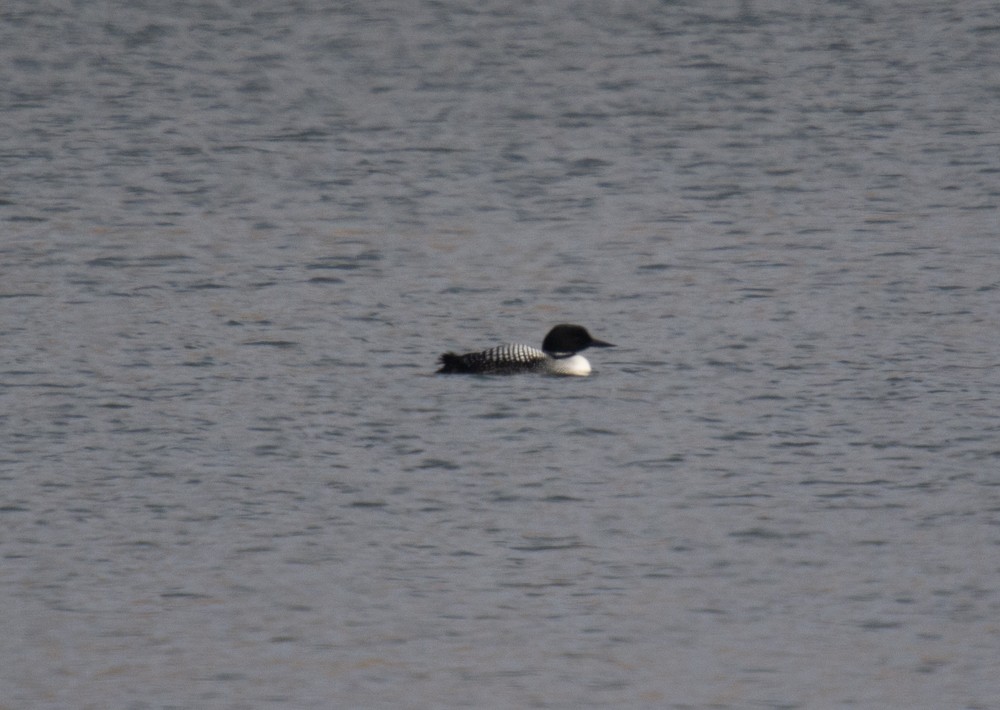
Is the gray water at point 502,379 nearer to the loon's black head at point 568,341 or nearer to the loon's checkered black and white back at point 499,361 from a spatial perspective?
the loon's checkered black and white back at point 499,361

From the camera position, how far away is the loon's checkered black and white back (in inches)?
567

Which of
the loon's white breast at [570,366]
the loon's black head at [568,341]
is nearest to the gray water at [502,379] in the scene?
the loon's white breast at [570,366]

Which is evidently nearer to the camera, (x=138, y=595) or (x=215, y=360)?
(x=138, y=595)

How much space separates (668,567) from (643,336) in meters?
5.50

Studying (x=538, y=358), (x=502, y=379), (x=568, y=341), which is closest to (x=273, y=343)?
(x=502, y=379)

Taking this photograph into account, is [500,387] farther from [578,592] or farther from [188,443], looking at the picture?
[578,592]

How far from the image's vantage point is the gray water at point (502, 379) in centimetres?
920

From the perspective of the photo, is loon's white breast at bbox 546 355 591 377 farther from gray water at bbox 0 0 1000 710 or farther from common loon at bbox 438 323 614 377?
gray water at bbox 0 0 1000 710

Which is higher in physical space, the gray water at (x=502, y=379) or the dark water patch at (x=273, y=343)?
the gray water at (x=502, y=379)

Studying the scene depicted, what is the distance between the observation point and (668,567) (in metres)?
10.1

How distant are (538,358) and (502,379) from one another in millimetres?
301

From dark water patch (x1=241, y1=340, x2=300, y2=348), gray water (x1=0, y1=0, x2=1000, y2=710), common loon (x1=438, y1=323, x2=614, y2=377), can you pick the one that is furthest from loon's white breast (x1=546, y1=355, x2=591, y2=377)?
dark water patch (x1=241, y1=340, x2=300, y2=348)

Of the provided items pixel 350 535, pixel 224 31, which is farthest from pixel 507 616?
pixel 224 31

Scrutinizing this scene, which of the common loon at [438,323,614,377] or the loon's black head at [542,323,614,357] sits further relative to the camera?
the loon's black head at [542,323,614,357]
